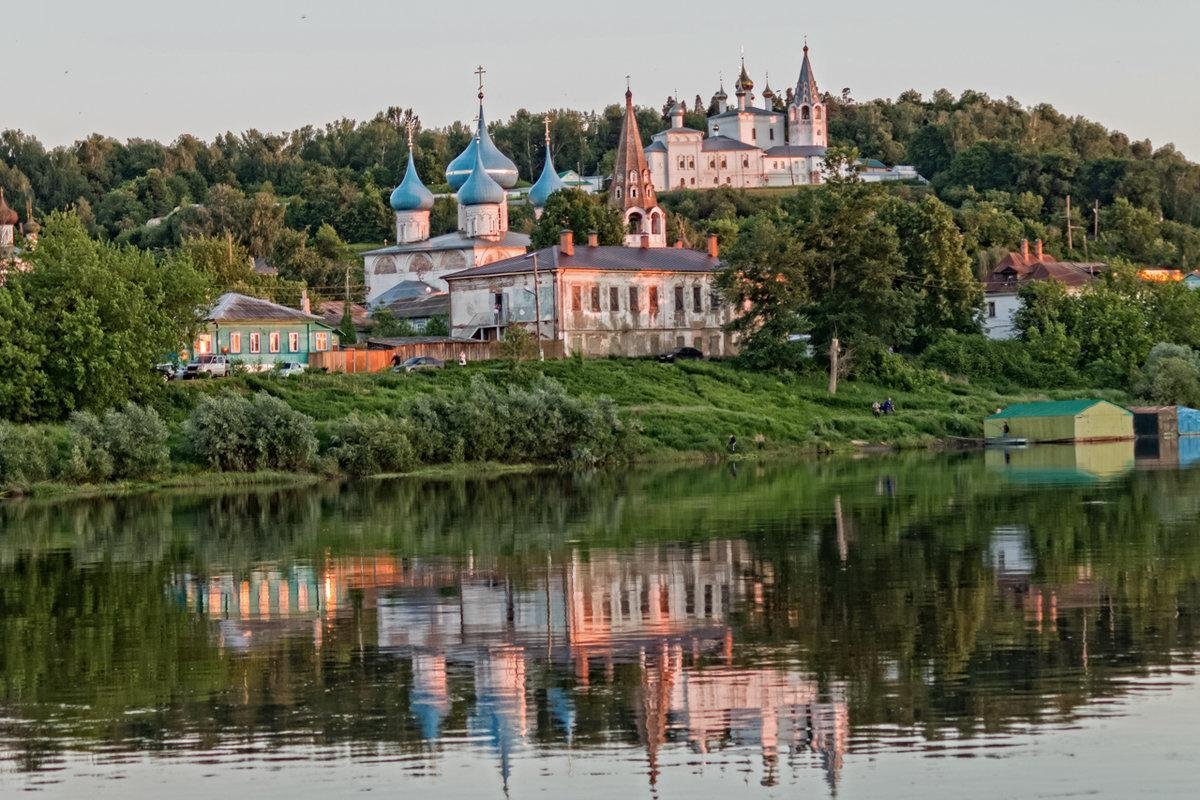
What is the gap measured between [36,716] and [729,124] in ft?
483

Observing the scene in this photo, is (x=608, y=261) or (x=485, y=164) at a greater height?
(x=485, y=164)

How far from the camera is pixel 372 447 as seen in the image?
52469 mm

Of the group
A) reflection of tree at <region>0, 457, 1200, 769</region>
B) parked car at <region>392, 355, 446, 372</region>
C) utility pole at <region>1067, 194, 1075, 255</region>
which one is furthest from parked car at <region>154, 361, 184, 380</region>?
utility pole at <region>1067, 194, 1075, 255</region>

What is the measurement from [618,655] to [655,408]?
40.4 metres

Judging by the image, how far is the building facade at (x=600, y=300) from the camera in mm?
69562

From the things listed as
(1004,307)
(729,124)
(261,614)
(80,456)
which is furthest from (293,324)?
(729,124)

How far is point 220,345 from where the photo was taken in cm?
6806

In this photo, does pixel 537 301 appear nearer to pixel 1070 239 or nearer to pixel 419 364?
pixel 419 364

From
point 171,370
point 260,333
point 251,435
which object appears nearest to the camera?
point 251,435

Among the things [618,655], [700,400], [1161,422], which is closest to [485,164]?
[700,400]

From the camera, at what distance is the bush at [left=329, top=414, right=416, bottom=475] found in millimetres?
52406

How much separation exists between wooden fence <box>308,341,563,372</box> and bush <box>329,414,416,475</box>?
41.6ft

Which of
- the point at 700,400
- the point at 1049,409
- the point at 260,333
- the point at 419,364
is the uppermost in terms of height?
the point at 260,333

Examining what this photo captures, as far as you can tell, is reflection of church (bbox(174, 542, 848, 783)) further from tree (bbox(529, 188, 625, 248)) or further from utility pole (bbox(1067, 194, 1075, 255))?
utility pole (bbox(1067, 194, 1075, 255))
